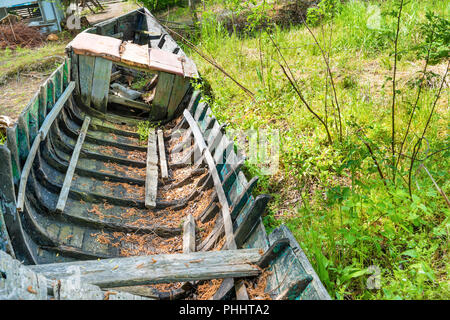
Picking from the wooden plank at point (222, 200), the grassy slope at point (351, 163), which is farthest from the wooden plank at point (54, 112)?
the grassy slope at point (351, 163)

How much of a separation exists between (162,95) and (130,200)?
2.38 m

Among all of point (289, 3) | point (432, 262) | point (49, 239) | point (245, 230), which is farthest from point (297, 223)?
point (289, 3)

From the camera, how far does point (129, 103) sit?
19.5 ft

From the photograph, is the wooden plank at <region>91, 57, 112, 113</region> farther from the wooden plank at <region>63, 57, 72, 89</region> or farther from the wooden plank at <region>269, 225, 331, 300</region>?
the wooden plank at <region>269, 225, 331, 300</region>

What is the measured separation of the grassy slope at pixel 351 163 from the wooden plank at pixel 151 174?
1106 mm

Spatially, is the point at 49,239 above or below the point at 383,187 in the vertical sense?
below

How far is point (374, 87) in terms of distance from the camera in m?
4.86

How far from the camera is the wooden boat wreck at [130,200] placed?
7.66 ft

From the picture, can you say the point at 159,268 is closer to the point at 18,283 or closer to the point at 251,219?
the point at 251,219

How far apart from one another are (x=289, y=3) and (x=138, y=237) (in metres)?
7.48

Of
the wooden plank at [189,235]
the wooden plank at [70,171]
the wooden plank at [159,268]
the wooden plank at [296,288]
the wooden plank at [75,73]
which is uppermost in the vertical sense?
the wooden plank at [75,73]

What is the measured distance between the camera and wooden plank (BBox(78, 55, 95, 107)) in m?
5.32

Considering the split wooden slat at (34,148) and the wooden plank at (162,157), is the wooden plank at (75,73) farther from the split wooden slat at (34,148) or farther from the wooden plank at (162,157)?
the wooden plank at (162,157)
